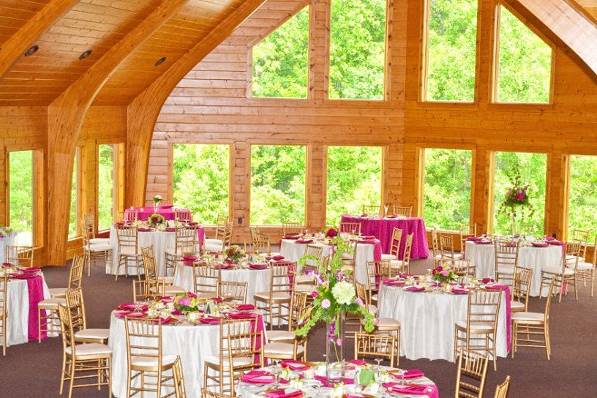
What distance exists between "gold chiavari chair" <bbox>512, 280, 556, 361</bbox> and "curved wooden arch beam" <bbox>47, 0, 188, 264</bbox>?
7818 millimetres

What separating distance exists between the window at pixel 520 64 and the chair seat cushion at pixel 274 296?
→ 8.62 meters

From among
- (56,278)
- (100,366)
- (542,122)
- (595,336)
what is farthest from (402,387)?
(542,122)

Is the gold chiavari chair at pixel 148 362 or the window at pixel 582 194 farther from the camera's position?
the window at pixel 582 194

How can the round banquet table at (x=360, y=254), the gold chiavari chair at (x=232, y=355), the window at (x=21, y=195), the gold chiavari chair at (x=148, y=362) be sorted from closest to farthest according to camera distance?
1. the gold chiavari chair at (x=232, y=355)
2. the gold chiavari chair at (x=148, y=362)
3. the round banquet table at (x=360, y=254)
4. the window at (x=21, y=195)

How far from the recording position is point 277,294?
1271 centimetres

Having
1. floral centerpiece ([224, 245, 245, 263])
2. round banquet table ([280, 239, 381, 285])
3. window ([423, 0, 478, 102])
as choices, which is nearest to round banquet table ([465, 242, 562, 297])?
round banquet table ([280, 239, 381, 285])

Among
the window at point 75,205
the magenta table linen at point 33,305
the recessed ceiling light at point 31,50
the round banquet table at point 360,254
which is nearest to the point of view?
the magenta table linen at point 33,305

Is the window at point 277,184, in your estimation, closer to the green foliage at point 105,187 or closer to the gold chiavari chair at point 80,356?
the green foliage at point 105,187

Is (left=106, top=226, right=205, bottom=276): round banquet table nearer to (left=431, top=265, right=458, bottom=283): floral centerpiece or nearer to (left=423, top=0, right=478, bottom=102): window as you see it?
(left=431, top=265, right=458, bottom=283): floral centerpiece

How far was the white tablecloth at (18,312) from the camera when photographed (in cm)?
1170

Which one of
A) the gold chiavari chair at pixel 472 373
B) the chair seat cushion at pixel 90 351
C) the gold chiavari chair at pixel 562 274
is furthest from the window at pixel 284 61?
the gold chiavari chair at pixel 472 373

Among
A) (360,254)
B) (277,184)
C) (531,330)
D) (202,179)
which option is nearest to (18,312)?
(360,254)

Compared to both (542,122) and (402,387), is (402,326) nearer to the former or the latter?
(402,387)

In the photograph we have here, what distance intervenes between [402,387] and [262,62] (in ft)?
45.4
